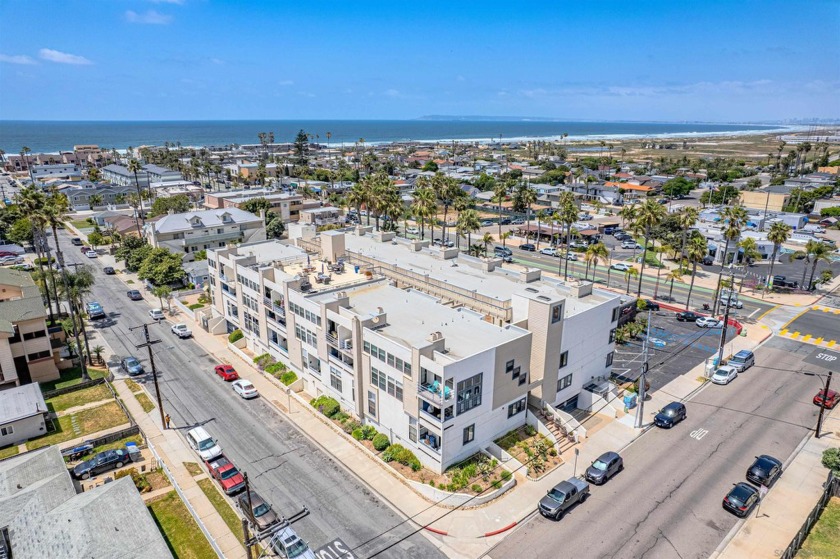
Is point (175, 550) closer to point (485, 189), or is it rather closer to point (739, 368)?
point (739, 368)

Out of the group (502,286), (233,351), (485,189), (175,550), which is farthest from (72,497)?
(485,189)

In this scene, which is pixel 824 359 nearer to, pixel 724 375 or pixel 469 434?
pixel 724 375

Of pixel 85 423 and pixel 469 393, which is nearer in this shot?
pixel 469 393

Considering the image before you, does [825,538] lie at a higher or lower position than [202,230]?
lower

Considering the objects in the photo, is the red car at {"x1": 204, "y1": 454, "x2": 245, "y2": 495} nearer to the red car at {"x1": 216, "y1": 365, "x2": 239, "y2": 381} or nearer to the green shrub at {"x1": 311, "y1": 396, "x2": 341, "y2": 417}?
the green shrub at {"x1": 311, "y1": 396, "x2": 341, "y2": 417}

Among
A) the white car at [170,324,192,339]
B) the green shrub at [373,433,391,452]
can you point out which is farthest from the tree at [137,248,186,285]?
the green shrub at [373,433,391,452]

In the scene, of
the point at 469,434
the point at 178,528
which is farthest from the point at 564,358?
the point at 178,528

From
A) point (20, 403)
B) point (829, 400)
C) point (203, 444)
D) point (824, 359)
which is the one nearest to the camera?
point (203, 444)
